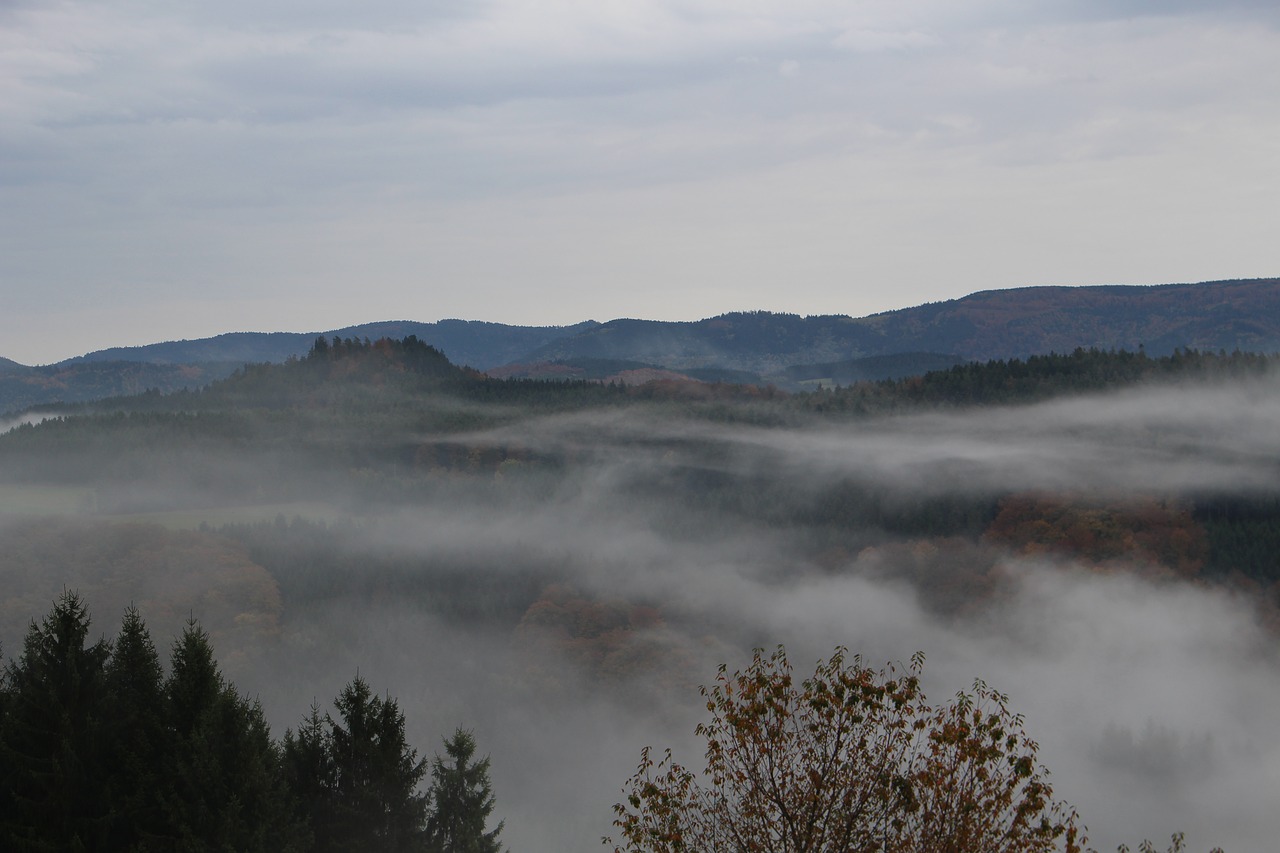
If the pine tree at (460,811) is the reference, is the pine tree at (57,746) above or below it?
above

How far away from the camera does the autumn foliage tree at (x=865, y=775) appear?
21.0 meters

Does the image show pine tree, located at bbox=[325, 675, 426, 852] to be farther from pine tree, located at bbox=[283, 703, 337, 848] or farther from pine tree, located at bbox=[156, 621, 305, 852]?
pine tree, located at bbox=[156, 621, 305, 852]

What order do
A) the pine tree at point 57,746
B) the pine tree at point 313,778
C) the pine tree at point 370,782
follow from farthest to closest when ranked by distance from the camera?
the pine tree at point 370,782 → the pine tree at point 313,778 → the pine tree at point 57,746

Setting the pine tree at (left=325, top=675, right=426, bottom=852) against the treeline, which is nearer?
the treeline

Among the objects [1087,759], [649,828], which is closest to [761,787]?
[649,828]

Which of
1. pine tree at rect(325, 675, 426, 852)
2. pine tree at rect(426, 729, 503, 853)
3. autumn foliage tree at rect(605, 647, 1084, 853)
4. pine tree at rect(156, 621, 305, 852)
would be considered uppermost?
autumn foliage tree at rect(605, 647, 1084, 853)

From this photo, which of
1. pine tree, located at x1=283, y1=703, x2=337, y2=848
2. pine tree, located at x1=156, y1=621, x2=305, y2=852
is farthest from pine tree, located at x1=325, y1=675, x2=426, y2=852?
pine tree, located at x1=156, y1=621, x2=305, y2=852

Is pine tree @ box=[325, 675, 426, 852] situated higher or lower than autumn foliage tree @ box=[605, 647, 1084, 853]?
lower

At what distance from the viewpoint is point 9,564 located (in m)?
195

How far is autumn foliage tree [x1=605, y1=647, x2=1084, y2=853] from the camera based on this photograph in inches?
826

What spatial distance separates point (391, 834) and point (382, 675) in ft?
434

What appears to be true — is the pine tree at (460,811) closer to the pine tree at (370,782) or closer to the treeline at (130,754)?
the pine tree at (370,782)

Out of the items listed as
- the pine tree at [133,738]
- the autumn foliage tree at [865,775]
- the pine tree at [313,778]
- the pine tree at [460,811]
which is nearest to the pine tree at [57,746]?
the pine tree at [133,738]

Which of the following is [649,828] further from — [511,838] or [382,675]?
[382,675]
